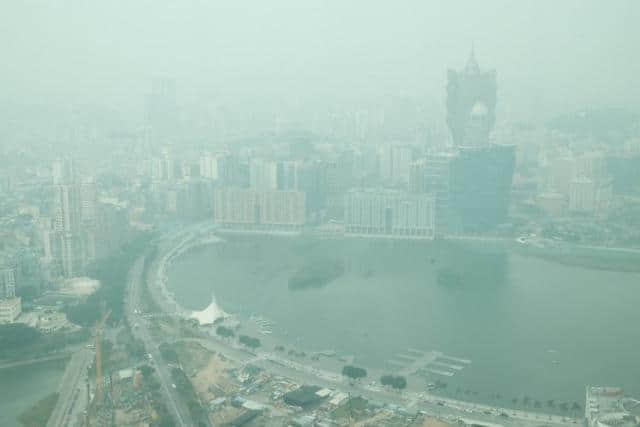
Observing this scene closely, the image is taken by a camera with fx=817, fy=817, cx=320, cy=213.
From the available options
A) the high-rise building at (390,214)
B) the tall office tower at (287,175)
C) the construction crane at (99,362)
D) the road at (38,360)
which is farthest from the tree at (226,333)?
the tall office tower at (287,175)

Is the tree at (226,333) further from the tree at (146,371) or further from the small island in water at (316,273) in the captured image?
the small island in water at (316,273)

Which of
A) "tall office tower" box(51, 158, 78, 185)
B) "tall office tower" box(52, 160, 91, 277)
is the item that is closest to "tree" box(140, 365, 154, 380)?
"tall office tower" box(52, 160, 91, 277)

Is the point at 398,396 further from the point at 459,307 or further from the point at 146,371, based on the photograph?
the point at 459,307

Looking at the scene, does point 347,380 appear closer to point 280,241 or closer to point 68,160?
point 280,241

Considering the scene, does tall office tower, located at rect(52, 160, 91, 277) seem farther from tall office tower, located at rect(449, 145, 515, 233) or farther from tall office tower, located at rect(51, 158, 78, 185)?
tall office tower, located at rect(449, 145, 515, 233)

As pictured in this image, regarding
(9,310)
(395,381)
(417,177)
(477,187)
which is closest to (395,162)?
(417,177)
